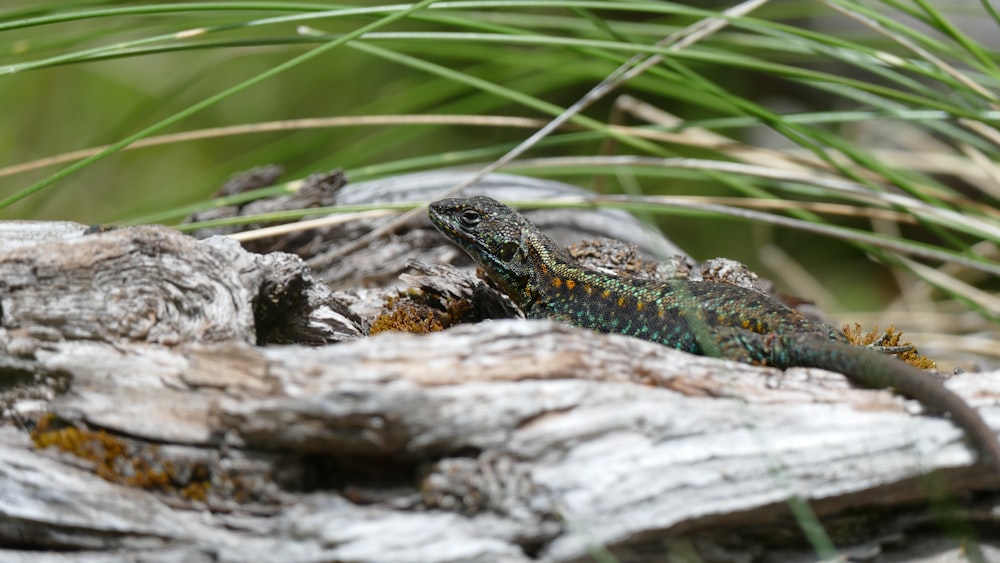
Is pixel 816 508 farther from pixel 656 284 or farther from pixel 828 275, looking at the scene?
pixel 828 275

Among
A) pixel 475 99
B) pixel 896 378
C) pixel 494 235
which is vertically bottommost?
pixel 896 378

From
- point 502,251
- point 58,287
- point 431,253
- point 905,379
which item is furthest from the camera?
point 431,253

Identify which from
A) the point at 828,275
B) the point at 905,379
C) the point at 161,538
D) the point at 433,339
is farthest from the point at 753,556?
the point at 828,275

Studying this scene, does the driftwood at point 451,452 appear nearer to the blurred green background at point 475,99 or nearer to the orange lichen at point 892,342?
the orange lichen at point 892,342

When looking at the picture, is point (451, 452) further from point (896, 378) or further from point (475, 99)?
point (475, 99)

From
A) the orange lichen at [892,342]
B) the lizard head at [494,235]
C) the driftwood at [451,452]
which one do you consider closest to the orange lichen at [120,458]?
the driftwood at [451,452]

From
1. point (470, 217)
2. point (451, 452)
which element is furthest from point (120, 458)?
point (470, 217)
